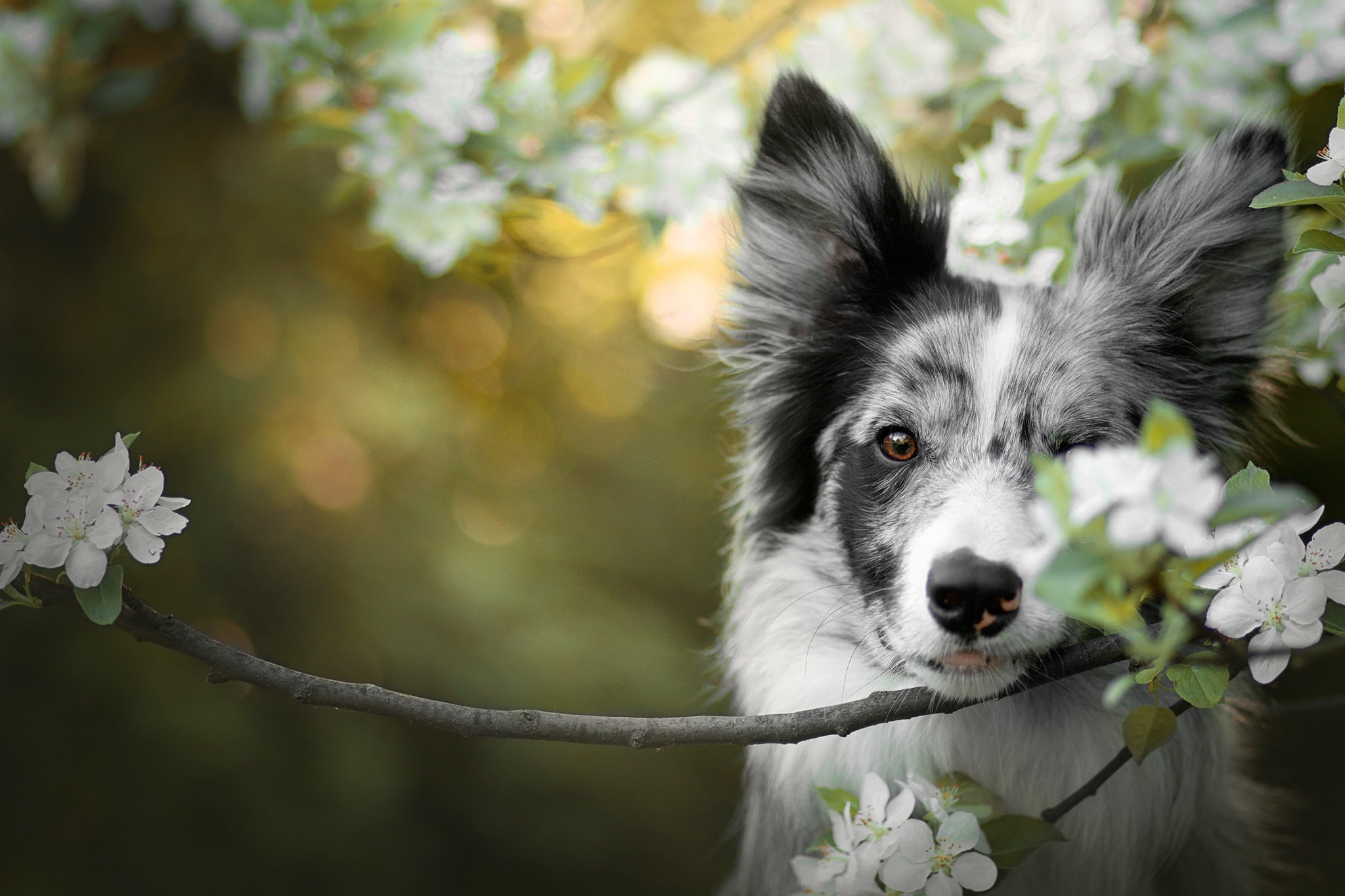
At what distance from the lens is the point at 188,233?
393 centimetres

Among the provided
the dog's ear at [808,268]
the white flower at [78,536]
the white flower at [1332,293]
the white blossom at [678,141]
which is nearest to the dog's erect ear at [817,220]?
the dog's ear at [808,268]

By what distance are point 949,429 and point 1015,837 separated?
690mm

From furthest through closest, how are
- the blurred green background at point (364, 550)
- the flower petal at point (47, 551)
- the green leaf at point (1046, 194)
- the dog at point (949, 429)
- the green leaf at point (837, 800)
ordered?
the blurred green background at point (364, 550) < the green leaf at point (1046, 194) < the dog at point (949, 429) < the green leaf at point (837, 800) < the flower petal at point (47, 551)

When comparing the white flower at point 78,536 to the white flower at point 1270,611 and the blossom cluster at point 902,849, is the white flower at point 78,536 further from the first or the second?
the white flower at point 1270,611

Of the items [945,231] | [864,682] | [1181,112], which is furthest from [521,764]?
[1181,112]

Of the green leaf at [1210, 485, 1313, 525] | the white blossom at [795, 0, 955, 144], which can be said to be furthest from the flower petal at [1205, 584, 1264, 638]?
the white blossom at [795, 0, 955, 144]

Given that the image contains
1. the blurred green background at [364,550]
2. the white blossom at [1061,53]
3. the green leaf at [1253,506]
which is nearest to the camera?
the green leaf at [1253,506]

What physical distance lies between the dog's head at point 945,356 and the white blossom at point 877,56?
750 millimetres

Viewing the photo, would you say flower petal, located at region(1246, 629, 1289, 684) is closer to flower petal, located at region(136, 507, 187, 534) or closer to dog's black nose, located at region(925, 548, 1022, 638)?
dog's black nose, located at region(925, 548, 1022, 638)

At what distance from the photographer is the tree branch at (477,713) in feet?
3.68

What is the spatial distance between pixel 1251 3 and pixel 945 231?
2.84 ft

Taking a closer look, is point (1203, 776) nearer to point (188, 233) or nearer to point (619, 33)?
point (619, 33)

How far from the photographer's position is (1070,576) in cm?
74

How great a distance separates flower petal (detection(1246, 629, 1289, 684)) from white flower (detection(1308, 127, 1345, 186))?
1.86 ft
